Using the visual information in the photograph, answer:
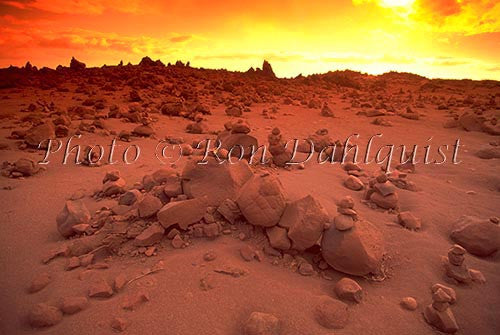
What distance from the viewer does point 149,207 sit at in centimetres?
298

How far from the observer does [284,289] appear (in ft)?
7.79

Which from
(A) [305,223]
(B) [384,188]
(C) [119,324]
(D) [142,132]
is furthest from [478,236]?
(D) [142,132]

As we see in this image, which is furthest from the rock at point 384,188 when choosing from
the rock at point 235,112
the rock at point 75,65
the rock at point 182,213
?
the rock at point 75,65

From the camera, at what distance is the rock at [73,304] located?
7.05ft

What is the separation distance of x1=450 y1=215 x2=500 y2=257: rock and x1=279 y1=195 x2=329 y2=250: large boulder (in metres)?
→ 1.51

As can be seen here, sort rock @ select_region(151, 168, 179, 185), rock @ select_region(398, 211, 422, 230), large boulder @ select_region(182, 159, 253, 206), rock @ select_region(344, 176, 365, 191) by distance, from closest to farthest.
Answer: large boulder @ select_region(182, 159, 253, 206)
rock @ select_region(398, 211, 422, 230)
rock @ select_region(151, 168, 179, 185)
rock @ select_region(344, 176, 365, 191)

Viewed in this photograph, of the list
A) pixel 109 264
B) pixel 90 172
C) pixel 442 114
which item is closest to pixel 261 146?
pixel 90 172

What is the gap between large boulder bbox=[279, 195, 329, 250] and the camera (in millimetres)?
2699

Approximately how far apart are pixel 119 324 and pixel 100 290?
399 millimetres

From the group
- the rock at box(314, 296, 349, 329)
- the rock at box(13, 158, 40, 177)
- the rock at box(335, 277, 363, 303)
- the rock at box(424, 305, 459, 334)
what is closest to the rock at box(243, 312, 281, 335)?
the rock at box(314, 296, 349, 329)

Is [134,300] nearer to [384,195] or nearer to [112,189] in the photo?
[112,189]

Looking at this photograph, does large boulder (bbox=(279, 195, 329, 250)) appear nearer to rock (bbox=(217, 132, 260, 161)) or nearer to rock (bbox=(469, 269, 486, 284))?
rock (bbox=(469, 269, 486, 284))

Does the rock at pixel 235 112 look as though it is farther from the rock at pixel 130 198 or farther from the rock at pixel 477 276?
the rock at pixel 477 276

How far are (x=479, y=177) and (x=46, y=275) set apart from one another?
6.12m
